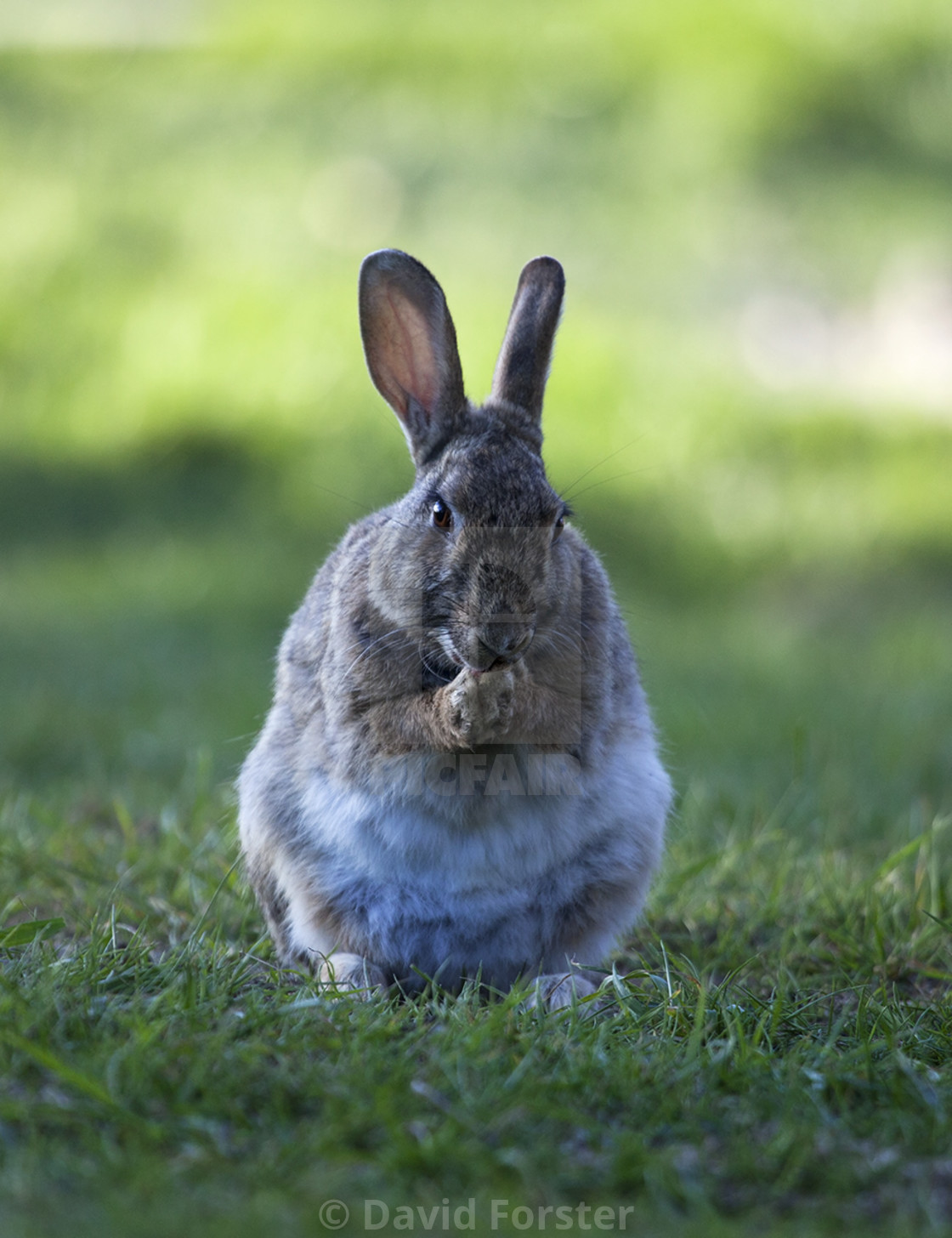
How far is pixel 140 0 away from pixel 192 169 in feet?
22.1

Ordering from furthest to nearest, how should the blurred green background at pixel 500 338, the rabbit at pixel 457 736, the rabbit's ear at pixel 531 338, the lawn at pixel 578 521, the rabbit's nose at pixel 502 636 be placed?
the blurred green background at pixel 500 338 < the rabbit's ear at pixel 531 338 < the rabbit at pixel 457 736 < the rabbit's nose at pixel 502 636 < the lawn at pixel 578 521

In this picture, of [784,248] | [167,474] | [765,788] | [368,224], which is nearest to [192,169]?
[368,224]

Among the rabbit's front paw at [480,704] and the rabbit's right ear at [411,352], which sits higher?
the rabbit's right ear at [411,352]

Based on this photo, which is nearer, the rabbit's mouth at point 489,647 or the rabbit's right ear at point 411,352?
the rabbit's mouth at point 489,647

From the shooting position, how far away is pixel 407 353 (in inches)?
161

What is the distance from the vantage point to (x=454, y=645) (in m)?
3.53

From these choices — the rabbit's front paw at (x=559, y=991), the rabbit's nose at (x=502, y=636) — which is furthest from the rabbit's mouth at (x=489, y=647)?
the rabbit's front paw at (x=559, y=991)

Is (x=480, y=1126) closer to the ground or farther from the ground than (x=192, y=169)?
closer to the ground

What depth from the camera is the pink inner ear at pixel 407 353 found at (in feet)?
13.3

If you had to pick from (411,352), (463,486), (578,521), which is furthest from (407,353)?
(578,521)

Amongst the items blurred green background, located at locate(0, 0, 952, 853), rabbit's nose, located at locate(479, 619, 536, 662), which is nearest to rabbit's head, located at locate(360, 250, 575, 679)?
rabbit's nose, located at locate(479, 619, 536, 662)

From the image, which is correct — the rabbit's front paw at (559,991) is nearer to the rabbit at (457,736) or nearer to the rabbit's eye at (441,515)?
the rabbit at (457,736)

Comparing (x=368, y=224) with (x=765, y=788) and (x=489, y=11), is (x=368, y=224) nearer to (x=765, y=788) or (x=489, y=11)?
(x=489, y=11)

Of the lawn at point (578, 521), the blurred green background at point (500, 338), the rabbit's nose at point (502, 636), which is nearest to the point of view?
the lawn at point (578, 521)
